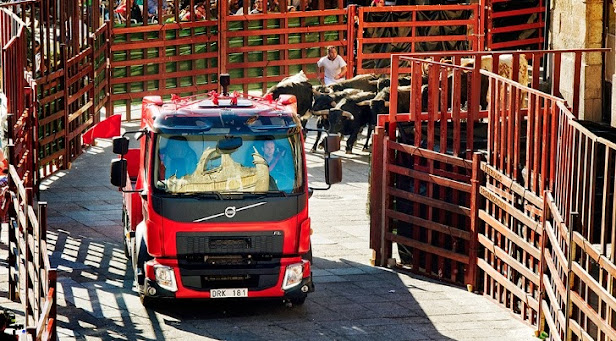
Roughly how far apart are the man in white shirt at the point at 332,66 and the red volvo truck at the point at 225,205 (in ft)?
52.1

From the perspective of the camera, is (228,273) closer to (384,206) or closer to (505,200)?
(505,200)

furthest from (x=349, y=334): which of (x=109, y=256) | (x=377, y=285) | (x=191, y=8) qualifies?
(x=191, y=8)

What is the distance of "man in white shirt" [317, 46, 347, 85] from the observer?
105 ft

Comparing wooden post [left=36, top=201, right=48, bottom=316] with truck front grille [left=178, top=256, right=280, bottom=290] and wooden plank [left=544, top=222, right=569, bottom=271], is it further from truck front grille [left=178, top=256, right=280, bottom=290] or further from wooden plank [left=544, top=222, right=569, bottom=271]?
wooden plank [left=544, top=222, right=569, bottom=271]

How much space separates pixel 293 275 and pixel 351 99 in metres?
12.2

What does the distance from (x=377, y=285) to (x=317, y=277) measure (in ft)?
2.80

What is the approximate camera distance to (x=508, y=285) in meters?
16.4

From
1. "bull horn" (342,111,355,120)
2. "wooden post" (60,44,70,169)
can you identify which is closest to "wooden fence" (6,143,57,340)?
"wooden post" (60,44,70,169)

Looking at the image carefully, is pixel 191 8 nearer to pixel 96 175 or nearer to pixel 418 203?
pixel 96 175

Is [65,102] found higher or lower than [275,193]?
higher

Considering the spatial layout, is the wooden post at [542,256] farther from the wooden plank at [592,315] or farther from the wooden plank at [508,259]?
the wooden plank at [592,315]

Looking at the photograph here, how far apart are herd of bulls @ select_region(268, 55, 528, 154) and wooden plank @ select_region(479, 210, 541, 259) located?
8692mm

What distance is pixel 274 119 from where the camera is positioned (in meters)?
15.9

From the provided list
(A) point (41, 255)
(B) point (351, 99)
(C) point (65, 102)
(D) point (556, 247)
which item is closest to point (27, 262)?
(A) point (41, 255)
